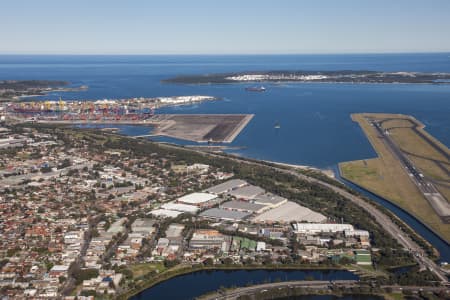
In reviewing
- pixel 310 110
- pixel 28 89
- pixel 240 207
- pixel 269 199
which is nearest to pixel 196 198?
pixel 240 207

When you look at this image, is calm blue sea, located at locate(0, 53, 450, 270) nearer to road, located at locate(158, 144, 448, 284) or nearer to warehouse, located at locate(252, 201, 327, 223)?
road, located at locate(158, 144, 448, 284)

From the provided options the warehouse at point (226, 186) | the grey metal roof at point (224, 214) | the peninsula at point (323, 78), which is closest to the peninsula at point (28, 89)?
the peninsula at point (323, 78)

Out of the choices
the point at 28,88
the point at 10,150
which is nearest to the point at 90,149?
the point at 10,150

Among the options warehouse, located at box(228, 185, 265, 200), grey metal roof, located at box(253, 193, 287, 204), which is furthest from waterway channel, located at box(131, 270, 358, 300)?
warehouse, located at box(228, 185, 265, 200)

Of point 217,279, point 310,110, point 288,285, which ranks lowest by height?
point 217,279

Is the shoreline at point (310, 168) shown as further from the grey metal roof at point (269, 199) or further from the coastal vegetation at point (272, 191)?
the grey metal roof at point (269, 199)

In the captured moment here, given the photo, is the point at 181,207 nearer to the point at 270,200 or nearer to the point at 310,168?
the point at 270,200
